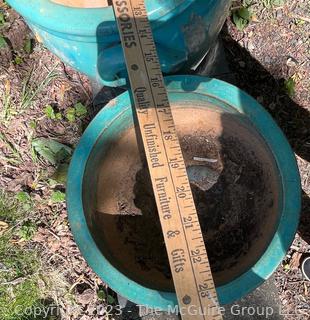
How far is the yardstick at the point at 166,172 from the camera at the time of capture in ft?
3.80

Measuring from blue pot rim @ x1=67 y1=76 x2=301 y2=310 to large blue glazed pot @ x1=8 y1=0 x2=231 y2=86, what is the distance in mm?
81

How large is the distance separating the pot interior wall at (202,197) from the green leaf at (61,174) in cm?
45

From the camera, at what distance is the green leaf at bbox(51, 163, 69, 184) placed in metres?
1.97

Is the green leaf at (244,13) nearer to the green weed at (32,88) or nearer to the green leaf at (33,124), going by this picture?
the green weed at (32,88)

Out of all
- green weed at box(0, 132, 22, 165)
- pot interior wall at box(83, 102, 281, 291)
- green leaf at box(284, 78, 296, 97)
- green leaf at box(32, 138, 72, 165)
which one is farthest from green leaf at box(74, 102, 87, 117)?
green leaf at box(284, 78, 296, 97)

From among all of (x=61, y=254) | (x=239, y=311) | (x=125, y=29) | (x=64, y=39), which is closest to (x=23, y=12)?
(x=64, y=39)

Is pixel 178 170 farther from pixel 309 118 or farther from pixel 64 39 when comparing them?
pixel 309 118

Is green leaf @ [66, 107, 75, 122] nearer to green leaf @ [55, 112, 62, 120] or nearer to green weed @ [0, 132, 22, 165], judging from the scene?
green leaf @ [55, 112, 62, 120]

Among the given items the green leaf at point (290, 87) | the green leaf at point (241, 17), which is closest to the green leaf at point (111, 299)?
the green leaf at point (290, 87)

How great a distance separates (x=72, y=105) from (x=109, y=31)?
862 mm

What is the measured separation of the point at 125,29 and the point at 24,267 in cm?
109

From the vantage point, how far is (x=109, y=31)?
1216mm

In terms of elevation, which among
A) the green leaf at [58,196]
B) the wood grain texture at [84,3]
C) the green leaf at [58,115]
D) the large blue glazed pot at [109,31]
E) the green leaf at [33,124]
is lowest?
the green leaf at [58,196]

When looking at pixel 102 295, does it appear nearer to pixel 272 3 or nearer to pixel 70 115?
pixel 70 115
